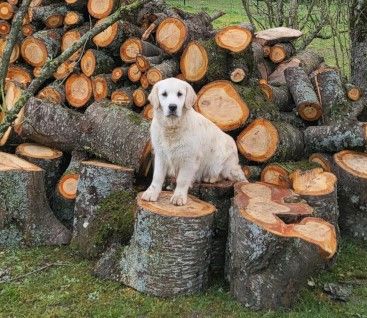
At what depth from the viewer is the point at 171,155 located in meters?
4.93

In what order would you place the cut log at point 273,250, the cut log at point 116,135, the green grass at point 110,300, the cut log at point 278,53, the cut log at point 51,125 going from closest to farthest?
the cut log at point 273,250
the green grass at point 110,300
the cut log at point 116,135
the cut log at point 51,125
the cut log at point 278,53

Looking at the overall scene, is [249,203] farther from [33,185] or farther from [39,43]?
[39,43]

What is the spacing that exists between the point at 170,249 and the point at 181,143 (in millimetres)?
970

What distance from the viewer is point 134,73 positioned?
6758mm

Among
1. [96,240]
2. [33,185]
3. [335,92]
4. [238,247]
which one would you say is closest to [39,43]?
[33,185]

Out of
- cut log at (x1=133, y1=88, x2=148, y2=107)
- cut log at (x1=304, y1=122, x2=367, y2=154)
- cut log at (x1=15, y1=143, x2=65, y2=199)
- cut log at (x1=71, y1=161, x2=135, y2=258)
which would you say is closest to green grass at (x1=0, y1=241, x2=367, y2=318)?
cut log at (x1=71, y1=161, x2=135, y2=258)

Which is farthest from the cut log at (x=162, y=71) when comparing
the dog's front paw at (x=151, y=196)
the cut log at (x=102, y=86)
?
the dog's front paw at (x=151, y=196)

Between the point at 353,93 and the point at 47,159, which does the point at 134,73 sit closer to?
the point at 47,159

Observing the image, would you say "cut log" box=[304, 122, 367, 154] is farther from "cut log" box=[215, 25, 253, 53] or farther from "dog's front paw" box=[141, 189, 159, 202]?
"dog's front paw" box=[141, 189, 159, 202]

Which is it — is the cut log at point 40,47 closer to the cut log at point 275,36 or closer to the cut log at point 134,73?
the cut log at point 134,73

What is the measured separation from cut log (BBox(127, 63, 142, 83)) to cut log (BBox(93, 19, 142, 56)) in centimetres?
50

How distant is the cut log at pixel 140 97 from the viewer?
21.4ft

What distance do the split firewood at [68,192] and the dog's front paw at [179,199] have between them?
59.0 inches

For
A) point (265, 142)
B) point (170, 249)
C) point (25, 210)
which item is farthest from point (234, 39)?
point (25, 210)
